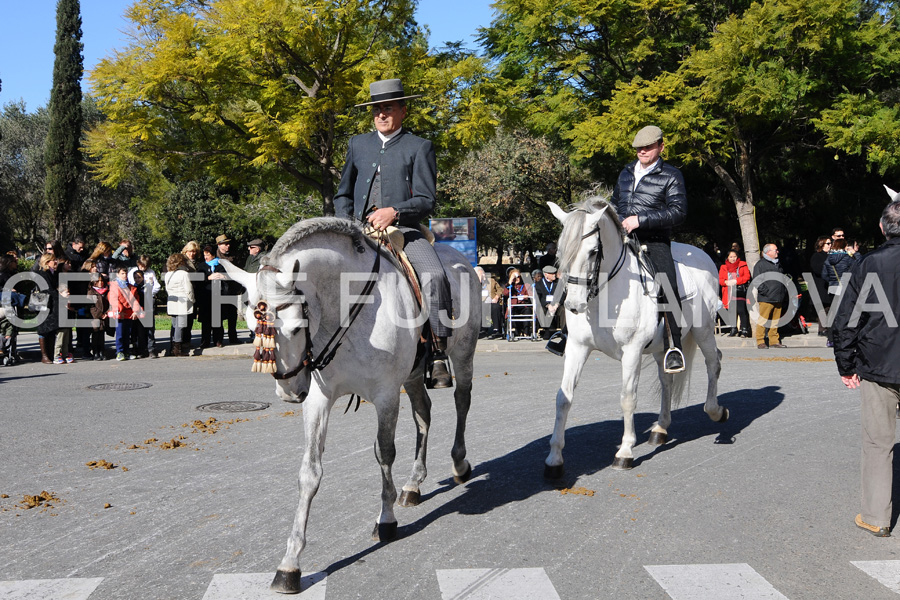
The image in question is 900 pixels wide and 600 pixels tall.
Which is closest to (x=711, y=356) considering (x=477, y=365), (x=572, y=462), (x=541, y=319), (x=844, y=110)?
(x=572, y=462)

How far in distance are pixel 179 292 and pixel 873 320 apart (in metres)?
13.9

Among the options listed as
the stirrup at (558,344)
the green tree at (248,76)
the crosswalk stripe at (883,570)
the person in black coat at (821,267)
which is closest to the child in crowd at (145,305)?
the green tree at (248,76)

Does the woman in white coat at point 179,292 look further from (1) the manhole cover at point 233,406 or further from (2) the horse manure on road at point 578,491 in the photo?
(2) the horse manure on road at point 578,491

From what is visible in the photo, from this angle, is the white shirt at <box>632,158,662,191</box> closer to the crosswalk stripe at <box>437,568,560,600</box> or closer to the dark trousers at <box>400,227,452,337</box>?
the dark trousers at <box>400,227,452,337</box>

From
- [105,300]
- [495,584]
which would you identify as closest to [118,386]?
[105,300]

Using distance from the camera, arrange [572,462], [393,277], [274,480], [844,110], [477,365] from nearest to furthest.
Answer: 1. [393,277]
2. [274,480]
3. [572,462]
4. [477,365]
5. [844,110]

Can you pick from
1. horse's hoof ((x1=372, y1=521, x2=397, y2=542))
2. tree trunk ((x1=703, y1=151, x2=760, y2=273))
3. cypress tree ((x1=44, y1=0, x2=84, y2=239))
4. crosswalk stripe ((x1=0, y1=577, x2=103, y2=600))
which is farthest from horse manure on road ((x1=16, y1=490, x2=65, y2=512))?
cypress tree ((x1=44, y1=0, x2=84, y2=239))

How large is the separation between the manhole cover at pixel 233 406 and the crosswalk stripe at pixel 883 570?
23.5 ft

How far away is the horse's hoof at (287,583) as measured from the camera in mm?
4297

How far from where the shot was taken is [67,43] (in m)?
39.9

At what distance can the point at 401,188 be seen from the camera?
19.1 ft

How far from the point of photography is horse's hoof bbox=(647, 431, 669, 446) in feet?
25.6

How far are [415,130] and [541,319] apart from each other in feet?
18.4

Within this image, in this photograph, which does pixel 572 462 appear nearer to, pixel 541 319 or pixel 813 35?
pixel 541 319
